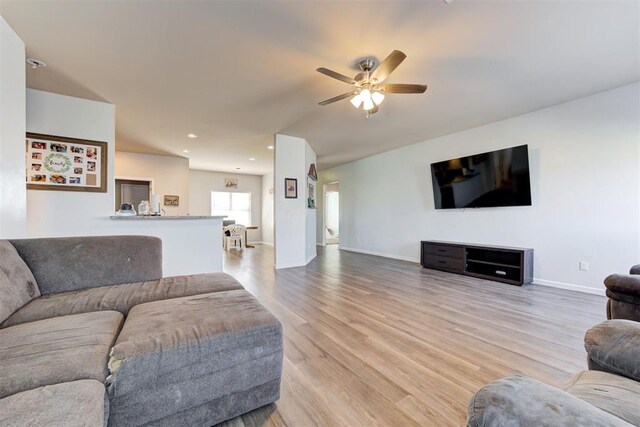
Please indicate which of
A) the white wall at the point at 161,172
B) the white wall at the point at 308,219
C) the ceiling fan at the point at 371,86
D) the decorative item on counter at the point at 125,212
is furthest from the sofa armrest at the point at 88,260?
the white wall at the point at 161,172

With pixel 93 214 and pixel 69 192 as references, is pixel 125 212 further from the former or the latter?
pixel 69 192

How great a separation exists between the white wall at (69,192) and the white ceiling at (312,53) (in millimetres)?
174

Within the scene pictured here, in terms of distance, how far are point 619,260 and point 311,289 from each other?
377 cm

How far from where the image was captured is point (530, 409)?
518mm

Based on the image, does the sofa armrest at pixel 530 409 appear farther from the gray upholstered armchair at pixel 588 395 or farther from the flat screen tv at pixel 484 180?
the flat screen tv at pixel 484 180

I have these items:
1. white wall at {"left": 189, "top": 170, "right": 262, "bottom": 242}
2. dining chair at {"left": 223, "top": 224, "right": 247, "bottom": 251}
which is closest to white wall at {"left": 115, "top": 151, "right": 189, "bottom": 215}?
→ dining chair at {"left": 223, "top": 224, "right": 247, "bottom": 251}

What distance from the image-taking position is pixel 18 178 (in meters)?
2.12

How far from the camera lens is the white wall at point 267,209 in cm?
890

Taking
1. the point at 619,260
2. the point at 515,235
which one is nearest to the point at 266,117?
the point at 515,235

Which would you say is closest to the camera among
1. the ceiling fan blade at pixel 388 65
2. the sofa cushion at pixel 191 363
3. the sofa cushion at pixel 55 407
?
the sofa cushion at pixel 55 407

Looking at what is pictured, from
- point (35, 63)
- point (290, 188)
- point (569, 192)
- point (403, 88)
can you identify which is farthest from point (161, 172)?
point (569, 192)

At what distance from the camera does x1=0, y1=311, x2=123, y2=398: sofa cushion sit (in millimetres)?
823

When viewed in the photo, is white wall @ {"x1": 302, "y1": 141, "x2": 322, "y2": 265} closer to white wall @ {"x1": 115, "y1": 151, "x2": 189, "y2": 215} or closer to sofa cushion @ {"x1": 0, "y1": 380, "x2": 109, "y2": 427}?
white wall @ {"x1": 115, "y1": 151, "x2": 189, "y2": 215}

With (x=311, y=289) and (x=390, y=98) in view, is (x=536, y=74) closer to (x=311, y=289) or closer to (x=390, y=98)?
(x=390, y=98)
